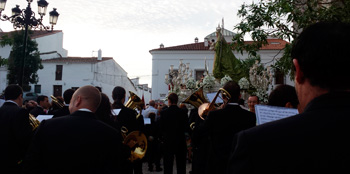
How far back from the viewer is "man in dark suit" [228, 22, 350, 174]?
3.98ft

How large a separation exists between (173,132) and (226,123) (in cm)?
335

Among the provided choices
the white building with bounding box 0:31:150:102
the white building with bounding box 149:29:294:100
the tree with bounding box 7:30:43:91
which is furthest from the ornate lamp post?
the white building with bounding box 0:31:150:102

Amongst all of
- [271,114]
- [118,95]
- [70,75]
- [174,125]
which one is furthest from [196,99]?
[70,75]

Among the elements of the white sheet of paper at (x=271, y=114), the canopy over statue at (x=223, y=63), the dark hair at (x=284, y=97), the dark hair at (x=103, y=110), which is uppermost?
the canopy over statue at (x=223, y=63)

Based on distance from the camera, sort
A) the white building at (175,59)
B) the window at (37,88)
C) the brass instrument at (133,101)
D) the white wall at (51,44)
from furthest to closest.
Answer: the white wall at (51,44), the window at (37,88), the white building at (175,59), the brass instrument at (133,101)

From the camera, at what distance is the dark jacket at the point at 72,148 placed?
2.69 m

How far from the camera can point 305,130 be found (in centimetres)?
125

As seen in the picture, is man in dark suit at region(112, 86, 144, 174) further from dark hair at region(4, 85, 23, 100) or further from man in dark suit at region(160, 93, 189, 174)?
man in dark suit at region(160, 93, 189, 174)

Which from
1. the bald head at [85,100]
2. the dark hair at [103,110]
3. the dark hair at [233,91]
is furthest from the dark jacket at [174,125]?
the bald head at [85,100]

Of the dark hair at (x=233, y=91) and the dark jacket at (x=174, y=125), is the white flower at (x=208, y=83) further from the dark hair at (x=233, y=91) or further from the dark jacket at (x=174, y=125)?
the dark hair at (x=233, y=91)

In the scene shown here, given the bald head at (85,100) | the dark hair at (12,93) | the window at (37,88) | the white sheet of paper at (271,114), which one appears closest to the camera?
the white sheet of paper at (271,114)

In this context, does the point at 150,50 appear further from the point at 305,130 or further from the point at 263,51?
the point at 305,130

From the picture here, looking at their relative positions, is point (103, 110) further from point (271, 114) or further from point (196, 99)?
point (196, 99)

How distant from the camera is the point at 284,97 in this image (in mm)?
3326
